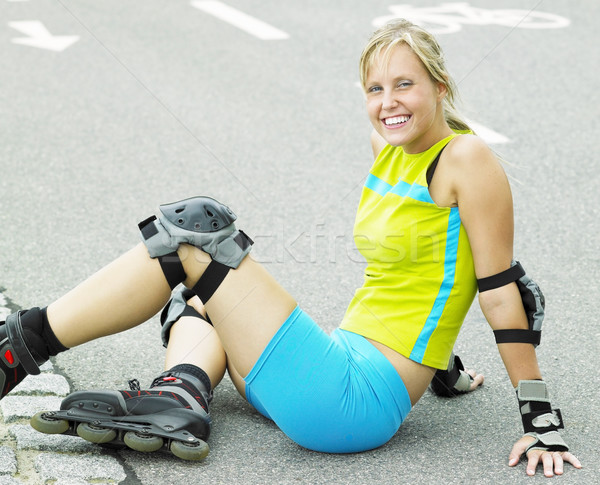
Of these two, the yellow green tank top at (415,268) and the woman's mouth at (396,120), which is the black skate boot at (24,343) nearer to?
the yellow green tank top at (415,268)

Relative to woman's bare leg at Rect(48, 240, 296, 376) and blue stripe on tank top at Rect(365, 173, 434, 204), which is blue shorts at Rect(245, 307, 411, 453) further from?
blue stripe on tank top at Rect(365, 173, 434, 204)

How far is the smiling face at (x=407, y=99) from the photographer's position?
2.97 m

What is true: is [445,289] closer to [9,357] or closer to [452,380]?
[452,380]

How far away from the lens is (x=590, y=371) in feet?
12.0

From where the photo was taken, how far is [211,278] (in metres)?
2.81

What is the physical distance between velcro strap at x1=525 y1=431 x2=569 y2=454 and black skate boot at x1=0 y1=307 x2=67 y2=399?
4.76 feet

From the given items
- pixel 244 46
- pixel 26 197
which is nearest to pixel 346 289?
pixel 26 197

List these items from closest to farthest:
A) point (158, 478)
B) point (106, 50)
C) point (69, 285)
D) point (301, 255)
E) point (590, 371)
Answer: point (158, 478)
point (590, 371)
point (69, 285)
point (301, 255)
point (106, 50)

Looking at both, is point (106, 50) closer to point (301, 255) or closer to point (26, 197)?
point (26, 197)

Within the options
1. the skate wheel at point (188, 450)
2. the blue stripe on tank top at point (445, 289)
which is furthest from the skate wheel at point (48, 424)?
the blue stripe on tank top at point (445, 289)

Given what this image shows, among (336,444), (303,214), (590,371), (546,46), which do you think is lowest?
(546,46)

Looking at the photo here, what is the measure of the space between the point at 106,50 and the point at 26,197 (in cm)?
284

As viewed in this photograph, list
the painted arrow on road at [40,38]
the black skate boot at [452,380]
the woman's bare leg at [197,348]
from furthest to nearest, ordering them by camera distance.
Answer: the painted arrow on road at [40,38] < the black skate boot at [452,380] < the woman's bare leg at [197,348]

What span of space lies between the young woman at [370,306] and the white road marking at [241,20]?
5.54 m
